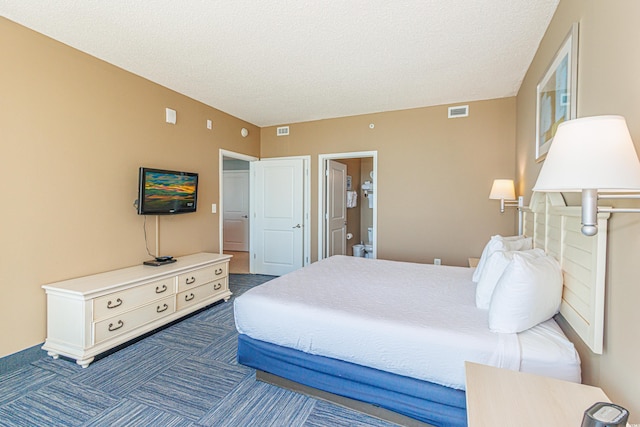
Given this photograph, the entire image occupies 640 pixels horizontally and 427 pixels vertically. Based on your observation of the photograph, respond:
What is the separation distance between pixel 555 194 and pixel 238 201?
7.00m

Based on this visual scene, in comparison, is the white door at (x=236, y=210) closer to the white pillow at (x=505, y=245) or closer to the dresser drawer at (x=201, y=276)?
the dresser drawer at (x=201, y=276)

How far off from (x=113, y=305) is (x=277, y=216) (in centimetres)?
297

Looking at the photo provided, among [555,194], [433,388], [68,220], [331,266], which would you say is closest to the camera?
[433,388]

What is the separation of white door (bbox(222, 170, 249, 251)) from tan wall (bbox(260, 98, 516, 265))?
3575 millimetres

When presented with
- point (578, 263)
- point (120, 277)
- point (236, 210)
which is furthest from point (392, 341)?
point (236, 210)

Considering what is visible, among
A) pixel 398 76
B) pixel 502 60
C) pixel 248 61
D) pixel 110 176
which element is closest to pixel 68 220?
pixel 110 176

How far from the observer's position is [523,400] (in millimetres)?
1000

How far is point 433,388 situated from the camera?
155 centimetres

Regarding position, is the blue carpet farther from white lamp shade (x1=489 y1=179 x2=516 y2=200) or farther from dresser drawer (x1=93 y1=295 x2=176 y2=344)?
white lamp shade (x1=489 y1=179 x2=516 y2=200)

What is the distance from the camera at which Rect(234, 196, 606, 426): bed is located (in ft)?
4.77

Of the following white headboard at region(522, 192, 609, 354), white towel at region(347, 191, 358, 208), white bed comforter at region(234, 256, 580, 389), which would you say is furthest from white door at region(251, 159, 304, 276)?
white headboard at region(522, 192, 609, 354)

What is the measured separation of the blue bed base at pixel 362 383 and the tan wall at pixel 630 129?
632mm

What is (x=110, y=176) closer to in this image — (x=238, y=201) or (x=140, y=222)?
(x=140, y=222)

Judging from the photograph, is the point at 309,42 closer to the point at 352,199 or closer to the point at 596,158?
the point at 596,158
